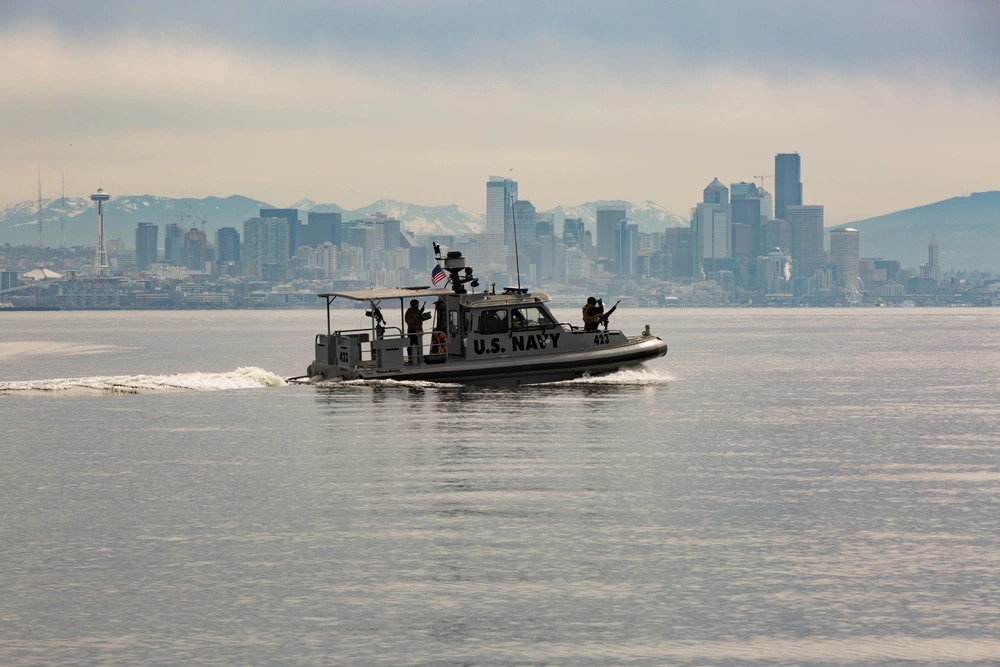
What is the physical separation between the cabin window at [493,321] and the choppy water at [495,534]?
11.3ft

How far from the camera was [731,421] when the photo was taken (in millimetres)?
40438

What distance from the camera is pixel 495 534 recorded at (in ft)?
68.5

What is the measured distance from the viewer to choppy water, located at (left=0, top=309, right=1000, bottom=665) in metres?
15.2

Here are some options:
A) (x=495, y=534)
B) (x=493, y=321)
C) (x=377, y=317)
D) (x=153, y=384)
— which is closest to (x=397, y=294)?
(x=377, y=317)

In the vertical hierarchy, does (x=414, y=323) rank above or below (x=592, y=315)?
below

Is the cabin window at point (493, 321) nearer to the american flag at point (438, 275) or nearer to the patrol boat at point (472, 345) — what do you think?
the patrol boat at point (472, 345)

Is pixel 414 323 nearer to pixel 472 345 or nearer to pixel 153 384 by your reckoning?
pixel 472 345

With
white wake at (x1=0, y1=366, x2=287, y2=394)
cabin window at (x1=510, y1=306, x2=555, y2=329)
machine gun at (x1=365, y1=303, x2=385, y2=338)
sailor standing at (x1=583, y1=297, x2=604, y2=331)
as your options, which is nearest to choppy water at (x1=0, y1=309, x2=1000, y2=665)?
machine gun at (x1=365, y1=303, x2=385, y2=338)

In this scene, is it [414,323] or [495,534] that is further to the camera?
[414,323]

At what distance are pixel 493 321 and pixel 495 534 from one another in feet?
82.2

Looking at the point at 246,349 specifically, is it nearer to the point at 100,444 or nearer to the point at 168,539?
the point at 100,444

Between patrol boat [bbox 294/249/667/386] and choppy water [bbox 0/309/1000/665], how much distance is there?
222 centimetres

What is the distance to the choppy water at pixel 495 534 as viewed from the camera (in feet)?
49.8

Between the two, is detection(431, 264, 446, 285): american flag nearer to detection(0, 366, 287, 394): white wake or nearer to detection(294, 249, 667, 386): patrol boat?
detection(294, 249, 667, 386): patrol boat
